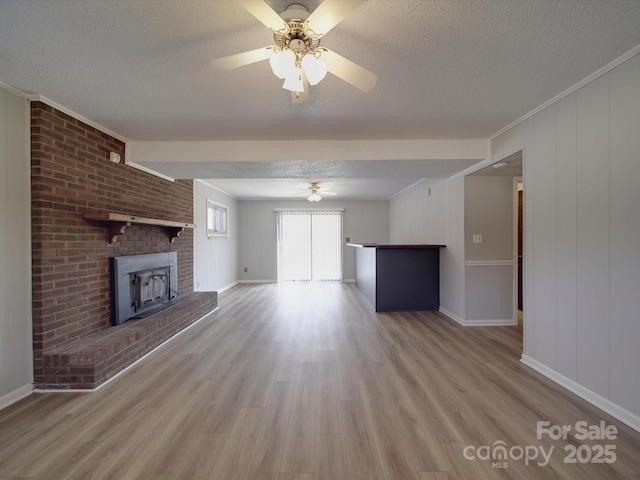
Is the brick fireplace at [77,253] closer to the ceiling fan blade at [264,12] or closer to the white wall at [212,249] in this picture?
the white wall at [212,249]

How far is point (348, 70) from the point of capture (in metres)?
1.57

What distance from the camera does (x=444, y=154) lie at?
125 inches

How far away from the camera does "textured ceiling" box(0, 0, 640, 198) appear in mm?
1419

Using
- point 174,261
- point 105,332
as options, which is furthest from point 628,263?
point 174,261

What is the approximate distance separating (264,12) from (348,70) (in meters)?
0.54

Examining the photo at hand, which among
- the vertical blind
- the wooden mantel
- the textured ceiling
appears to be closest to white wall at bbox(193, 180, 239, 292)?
the vertical blind

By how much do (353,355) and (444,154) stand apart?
244 cm

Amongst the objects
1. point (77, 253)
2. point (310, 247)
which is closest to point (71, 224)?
point (77, 253)

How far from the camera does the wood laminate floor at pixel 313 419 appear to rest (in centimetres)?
147

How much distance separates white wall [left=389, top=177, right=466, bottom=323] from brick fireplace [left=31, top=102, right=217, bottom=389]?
12.6 ft

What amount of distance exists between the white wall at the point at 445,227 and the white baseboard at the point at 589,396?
4.43 ft

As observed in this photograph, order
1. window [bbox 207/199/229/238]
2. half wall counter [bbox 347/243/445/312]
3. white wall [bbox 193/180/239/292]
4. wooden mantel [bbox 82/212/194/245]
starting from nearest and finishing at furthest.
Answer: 1. wooden mantel [bbox 82/212/194/245]
2. half wall counter [bbox 347/243/445/312]
3. white wall [bbox 193/180/239/292]
4. window [bbox 207/199/229/238]

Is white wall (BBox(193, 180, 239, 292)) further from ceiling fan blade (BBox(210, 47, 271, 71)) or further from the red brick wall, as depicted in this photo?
ceiling fan blade (BBox(210, 47, 271, 71))

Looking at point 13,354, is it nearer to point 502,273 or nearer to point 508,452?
point 508,452
